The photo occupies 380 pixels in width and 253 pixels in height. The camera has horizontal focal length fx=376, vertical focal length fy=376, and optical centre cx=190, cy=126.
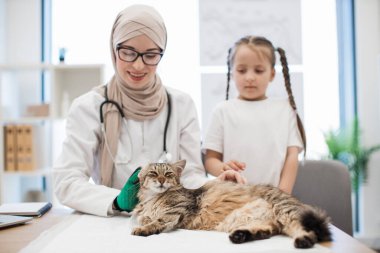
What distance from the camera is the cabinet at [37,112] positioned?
360cm

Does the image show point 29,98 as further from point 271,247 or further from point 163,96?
point 271,247

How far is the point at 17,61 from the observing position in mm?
4035

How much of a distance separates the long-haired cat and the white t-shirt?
50 centimetres

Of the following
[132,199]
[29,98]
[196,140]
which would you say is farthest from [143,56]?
[29,98]

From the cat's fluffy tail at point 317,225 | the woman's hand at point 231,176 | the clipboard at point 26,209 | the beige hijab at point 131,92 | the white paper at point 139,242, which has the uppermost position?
the beige hijab at point 131,92

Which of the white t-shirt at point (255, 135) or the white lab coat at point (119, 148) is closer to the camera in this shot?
the white lab coat at point (119, 148)

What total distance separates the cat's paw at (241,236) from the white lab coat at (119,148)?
56 centimetres

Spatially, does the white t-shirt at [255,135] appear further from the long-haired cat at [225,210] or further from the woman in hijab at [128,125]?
the long-haired cat at [225,210]

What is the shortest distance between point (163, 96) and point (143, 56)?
0.27m

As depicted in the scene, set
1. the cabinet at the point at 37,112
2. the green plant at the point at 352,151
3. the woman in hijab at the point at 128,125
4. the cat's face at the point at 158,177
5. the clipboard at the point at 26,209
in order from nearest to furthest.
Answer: the cat's face at the point at 158,177 → the clipboard at the point at 26,209 → the woman in hijab at the point at 128,125 → the cabinet at the point at 37,112 → the green plant at the point at 352,151

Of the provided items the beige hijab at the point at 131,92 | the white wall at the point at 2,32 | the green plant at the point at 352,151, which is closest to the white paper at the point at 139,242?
the beige hijab at the point at 131,92

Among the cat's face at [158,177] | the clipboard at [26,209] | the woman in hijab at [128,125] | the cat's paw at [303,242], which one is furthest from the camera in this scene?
the woman in hijab at [128,125]

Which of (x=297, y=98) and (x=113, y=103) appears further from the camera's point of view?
(x=297, y=98)

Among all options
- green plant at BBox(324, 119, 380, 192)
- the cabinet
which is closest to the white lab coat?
the cabinet
